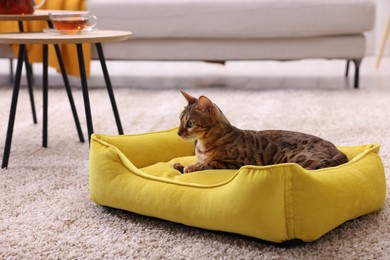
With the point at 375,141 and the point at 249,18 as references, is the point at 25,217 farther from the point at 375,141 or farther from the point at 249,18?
the point at 249,18

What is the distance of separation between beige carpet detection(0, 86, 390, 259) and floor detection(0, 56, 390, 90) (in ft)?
0.81

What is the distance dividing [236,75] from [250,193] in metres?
2.91

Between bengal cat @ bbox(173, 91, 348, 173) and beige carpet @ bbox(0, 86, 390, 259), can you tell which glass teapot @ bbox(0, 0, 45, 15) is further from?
bengal cat @ bbox(173, 91, 348, 173)

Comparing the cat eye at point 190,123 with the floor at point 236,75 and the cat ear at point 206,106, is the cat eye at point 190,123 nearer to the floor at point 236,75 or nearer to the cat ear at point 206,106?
the cat ear at point 206,106

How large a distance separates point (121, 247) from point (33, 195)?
503mm

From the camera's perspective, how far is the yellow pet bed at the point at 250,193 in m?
1.42

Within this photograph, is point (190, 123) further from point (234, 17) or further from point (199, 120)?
point (234, 17)

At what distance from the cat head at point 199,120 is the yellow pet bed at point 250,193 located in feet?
0.39

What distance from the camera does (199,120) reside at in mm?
1760

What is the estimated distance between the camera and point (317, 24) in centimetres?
355

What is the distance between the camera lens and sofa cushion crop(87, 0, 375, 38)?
355 cm

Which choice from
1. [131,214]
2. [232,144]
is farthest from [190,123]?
[131,214]

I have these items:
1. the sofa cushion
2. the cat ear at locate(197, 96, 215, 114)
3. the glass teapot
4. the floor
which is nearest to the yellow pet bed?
the cat ear at locate(197, 96, 215, 114)

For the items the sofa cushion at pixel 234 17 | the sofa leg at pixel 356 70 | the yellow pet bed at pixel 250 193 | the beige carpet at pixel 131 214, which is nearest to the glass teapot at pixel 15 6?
the beige carpet at pixel 131 214
